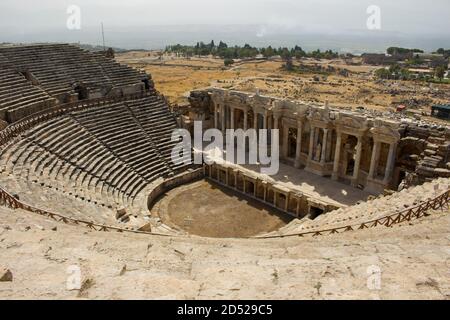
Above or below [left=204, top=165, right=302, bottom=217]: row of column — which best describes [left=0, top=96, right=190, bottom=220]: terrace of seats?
above

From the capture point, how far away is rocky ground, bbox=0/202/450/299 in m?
6.41

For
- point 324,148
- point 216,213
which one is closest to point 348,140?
point 324,148

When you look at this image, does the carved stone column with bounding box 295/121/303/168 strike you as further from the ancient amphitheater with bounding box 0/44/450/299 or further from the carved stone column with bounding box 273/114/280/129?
the carved stone column with bounding box 273/114/280/129

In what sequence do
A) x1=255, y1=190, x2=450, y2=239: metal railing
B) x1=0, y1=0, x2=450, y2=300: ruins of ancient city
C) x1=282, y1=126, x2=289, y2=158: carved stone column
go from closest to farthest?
1. x1=0, y1=0, x2=450, y2=300: ruins of ancient city
2. x1=255, y1=190, x2=450, y2=239: metal railing
3. x1=282, y1=126, x2=289, y2=158: carved stone column

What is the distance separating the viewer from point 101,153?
25.5m

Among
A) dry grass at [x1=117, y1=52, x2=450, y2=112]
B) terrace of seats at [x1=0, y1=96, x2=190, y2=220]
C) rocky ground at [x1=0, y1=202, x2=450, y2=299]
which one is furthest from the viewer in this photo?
dry grass at [x1=117, y1=52, x2=450, y2=112]

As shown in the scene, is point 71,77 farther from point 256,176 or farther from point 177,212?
point 256,176

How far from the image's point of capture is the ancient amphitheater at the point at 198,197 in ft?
23.2

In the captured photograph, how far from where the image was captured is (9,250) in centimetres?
859
